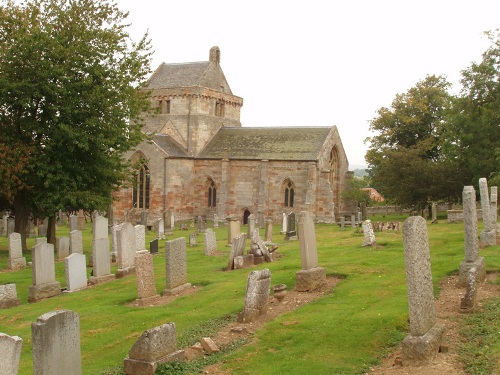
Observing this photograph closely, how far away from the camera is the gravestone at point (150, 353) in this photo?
9.33 m

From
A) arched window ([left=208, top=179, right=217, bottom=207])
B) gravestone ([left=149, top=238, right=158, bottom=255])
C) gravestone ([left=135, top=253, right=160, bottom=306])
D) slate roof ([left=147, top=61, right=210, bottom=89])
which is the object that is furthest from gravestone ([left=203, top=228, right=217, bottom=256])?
slate roof ([left=147, top=61, right=210, bottom=89])

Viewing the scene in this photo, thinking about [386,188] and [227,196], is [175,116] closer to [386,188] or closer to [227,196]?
[227,196]

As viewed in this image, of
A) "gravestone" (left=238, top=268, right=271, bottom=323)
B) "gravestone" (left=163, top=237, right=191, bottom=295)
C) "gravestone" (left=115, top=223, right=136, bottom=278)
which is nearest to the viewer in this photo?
"gravestone" (left=238, top=268, right=271, bottom=323)

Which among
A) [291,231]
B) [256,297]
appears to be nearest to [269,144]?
[291,231]

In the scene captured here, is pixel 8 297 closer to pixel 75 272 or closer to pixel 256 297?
pixel 75 272

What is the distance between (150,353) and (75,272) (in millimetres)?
8519

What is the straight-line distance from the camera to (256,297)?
11953mm

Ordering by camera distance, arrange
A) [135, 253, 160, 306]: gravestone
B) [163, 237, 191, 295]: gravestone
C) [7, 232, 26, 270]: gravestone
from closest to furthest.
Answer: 1. [135, 253, 160, 306]: gravestone
2. [163, 237, 191, 295]: gravestone
3. [7, 232, 26, 270]: gravestone

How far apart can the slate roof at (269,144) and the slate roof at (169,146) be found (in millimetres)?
1626

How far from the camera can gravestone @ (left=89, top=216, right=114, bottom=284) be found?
59.4 ft

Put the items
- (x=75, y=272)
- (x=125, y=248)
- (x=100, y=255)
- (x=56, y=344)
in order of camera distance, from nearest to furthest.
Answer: (x=56, y=344)
(x=75, y=272)
(x=100, y=255)
(x=125, y=248)

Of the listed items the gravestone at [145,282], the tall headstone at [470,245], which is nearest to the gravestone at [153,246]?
the gravestone at [145,282]

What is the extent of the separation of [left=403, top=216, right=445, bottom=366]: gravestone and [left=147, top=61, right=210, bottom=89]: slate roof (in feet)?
150

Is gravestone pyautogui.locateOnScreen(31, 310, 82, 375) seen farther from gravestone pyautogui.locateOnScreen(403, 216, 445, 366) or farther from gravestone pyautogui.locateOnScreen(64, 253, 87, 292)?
gravestone pyautogui.locateOnScreen(64, 253, 87, 292)
